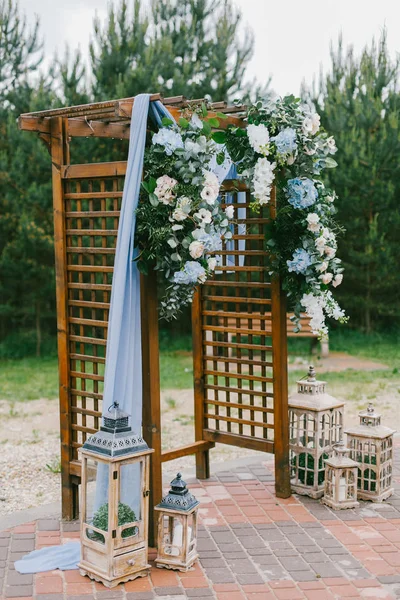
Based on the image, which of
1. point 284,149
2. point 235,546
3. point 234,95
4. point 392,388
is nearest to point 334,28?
point 234,95

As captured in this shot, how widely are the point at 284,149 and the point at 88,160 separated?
711cm

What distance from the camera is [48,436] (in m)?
6.79

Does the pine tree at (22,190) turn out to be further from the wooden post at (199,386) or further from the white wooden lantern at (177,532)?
the white wooden lantern at (177,532)

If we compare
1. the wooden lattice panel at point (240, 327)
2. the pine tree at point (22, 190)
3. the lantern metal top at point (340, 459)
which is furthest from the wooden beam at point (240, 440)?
the pine tree at point (22, 190)

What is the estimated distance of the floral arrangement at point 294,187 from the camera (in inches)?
167

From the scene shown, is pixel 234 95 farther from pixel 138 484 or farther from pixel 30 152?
pixel 138 484

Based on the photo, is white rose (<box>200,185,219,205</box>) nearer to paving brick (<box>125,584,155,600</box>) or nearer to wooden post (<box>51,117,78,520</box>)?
wooden post (<box>51,117,78,520</box>)

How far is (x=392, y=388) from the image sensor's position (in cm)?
832

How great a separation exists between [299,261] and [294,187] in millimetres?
461

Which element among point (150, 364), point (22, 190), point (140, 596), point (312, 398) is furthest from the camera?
point (22, 190)

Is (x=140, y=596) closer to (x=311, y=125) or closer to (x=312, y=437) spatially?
(x=312, y=437)

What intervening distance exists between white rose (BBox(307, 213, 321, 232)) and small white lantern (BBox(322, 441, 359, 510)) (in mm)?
1395

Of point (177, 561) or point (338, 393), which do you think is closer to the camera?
point (177, 561)

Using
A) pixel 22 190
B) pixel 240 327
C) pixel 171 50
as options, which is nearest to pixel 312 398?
pixel 240 327
